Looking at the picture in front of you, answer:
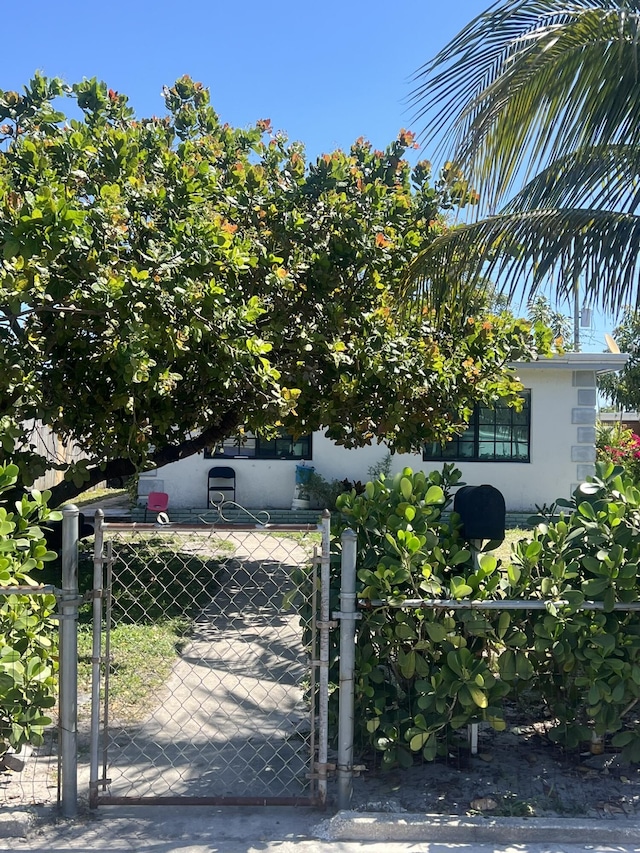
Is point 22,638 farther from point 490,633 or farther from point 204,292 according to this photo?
point 204,292

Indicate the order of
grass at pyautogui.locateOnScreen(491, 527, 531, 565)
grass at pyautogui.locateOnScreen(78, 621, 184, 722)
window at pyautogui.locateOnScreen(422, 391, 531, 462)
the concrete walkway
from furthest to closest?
window at pyautogui.locateOnScreen(422, 391, 531, 462)
grass at pyautogui.locateOnScreen(491, 527, 531, 565)
grass at pyautogui.locateOnScreen(78, 621, 184, 722)
the concrete walkway

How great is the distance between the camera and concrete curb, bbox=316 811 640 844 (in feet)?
10.9

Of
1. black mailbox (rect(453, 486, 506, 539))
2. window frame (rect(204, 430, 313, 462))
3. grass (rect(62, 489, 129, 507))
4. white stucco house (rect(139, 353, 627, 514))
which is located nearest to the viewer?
black mailbox (rect(453, 486, 506, 539))

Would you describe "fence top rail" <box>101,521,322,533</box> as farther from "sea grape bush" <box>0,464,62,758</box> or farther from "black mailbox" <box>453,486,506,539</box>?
"black mailbox" <box>453,486,506,539</box>

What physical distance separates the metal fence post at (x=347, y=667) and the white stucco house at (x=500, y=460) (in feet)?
37.5

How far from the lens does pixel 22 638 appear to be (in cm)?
344

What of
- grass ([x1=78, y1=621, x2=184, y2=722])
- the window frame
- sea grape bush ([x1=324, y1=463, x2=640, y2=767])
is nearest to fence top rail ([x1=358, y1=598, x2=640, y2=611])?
sea grape bush ([x1=324, y1=463, x2=640, y2=767])

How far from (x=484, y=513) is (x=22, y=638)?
2.31 meters

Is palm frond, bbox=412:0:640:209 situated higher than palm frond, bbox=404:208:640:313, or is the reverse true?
palm frond, bbox=412:0:640:209

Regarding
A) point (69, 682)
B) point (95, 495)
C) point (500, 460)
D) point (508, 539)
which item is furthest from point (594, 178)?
point (95, 495)

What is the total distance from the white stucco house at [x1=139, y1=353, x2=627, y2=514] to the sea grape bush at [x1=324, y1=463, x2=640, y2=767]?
36.3ft

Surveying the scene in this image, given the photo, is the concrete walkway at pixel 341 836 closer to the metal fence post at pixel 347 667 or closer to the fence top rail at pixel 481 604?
the metal fence post at pixel 347 667

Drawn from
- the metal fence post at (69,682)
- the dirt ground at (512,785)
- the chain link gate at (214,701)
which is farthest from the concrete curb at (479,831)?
the metal fence post at (69,682)

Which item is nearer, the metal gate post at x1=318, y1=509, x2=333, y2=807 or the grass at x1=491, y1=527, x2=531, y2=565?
the metal gate post at x1=318, y1=509, x2=333, y2=807
